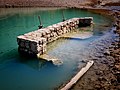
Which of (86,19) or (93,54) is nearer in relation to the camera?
(93,54)

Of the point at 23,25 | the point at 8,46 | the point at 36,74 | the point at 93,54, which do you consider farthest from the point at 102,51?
the point at 23,25

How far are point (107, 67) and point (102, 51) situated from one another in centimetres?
338

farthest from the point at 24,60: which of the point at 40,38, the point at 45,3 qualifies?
the point at 45,3

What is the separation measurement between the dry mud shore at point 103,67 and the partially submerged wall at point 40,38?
12.2 feet

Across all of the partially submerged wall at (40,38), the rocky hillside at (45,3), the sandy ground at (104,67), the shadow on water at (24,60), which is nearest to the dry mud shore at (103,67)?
the sandy ground at (104,67)

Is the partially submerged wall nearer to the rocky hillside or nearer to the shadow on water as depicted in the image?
the shadow on water

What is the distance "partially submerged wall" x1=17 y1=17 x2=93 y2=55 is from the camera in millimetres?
15047

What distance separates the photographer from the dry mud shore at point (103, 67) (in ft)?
35.6

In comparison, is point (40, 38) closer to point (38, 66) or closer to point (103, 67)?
point (38, 66)

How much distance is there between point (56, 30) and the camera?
20.6 m

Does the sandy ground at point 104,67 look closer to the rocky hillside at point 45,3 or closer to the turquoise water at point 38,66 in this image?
the turquoise water at point 38,66

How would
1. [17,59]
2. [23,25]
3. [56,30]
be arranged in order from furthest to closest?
[23,25]
[56,30]
[17,59]

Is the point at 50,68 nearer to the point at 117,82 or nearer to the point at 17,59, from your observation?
the point at 17,59

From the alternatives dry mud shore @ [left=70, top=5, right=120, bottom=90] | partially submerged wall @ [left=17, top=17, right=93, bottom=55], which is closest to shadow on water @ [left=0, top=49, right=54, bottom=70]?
partially submerged wall @ [left=17, top=17, right=93, bottom=55]
